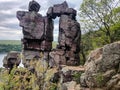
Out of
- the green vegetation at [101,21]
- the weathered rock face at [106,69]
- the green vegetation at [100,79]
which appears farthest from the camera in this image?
the green vegetation at [101,21]

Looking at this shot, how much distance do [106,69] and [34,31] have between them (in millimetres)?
28421

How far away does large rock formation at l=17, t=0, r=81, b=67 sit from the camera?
4556 centimetres

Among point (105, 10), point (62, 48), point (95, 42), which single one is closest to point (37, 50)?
point (62, 48)

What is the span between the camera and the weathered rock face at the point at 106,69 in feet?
67.2

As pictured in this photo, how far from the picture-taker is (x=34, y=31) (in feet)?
157

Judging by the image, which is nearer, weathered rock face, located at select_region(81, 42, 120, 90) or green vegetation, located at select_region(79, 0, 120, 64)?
weathered rock face, located at select_region(81, 42, 120, 90)

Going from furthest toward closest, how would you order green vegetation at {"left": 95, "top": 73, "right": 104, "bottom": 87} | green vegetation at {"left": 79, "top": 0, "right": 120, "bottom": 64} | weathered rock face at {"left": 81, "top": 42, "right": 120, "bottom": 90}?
green vegetation at {"left": 79, "top": 0, "right": 120, "bottom": 64}
green vegetation at {"left": 95, "top": 73, "right": 104, "bottom": 87}
weathered rock face at {"left": 81, "top": 42, "right": 120, "bottom": 90}

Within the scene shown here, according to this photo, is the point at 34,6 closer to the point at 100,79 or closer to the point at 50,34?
the point at 50,34

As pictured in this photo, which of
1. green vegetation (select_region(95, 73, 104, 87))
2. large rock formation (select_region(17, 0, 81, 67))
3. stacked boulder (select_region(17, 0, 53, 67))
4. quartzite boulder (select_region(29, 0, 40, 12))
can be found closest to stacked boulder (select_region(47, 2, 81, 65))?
large rock formation (select_region(17, 0, 81, 67))

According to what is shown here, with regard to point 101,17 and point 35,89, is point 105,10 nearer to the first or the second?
point 101,17

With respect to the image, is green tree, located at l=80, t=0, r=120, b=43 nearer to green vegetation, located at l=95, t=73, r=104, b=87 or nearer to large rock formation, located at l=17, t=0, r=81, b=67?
large rock formation, located at l=17, t=0, r=81, b=67

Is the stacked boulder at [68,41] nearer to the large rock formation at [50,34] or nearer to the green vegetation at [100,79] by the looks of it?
the large rock formation at [50,34]

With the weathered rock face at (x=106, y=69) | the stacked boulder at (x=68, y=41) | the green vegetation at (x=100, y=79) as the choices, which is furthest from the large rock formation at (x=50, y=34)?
the green vegetation at (x=100, y=79)

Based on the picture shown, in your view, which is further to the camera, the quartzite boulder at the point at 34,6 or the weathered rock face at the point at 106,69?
the quartzite boulder at the point at 34,6
